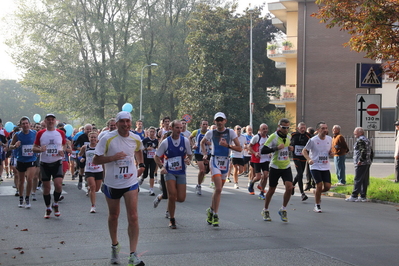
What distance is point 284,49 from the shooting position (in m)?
42.7

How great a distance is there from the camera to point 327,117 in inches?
1629

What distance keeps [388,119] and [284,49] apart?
9.80m

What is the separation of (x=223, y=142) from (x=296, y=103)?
3301 cm

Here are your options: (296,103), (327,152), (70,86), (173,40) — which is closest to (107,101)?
(70,86)

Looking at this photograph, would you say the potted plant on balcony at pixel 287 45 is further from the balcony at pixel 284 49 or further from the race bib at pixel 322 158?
the race bib at pixel 322 158

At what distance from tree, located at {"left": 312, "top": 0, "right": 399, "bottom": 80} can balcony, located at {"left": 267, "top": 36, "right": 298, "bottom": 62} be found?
27518 millimetres

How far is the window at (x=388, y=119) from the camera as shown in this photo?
3881 centimetres

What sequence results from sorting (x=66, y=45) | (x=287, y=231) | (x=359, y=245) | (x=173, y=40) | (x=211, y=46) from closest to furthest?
(x=359, y=245) → (x=287, y=231) → (x=211, y=46) → (x=66, y=45) → (x=173, y=40)

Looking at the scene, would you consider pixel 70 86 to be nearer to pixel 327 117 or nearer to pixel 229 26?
pixel 229 26

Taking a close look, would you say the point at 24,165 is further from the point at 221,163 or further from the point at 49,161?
the point at 221,163

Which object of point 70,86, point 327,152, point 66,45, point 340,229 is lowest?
point 340,229

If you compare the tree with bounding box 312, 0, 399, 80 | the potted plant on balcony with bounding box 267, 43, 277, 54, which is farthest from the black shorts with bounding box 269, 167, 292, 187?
the potted plant on balcony with bounding box 267, 43, 277, 54

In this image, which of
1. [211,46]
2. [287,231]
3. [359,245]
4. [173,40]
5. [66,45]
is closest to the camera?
[359,245]

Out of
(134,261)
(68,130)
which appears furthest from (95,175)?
(68,130)
